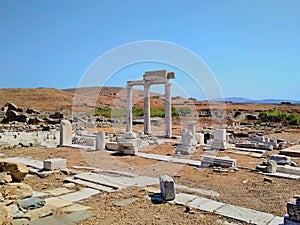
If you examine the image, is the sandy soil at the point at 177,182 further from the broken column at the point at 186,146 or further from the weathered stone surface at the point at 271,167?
the weathered stone surface at the point at 271,167

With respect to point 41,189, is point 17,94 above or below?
above

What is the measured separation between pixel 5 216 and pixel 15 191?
5.31 feet

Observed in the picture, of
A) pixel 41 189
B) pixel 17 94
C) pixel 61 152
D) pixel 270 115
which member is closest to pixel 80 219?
pixel 41 189

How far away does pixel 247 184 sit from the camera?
8695 millimetres

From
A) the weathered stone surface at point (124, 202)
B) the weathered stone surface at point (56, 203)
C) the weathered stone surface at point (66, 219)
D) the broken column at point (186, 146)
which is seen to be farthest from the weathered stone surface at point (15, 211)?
the broken column at point (186, 146)

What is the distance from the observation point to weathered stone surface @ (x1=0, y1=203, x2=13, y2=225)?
4859 millimetres

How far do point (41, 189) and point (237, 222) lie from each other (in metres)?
5.17

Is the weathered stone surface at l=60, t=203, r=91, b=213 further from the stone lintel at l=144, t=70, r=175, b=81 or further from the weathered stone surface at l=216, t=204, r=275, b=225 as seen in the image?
the stone lintel at l=144, t=70, r=175, b=81

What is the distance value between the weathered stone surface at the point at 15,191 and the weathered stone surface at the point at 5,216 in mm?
1290

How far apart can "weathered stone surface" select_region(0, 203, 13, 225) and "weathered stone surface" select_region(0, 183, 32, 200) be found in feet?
4.23

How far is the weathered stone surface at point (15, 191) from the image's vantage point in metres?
6.32

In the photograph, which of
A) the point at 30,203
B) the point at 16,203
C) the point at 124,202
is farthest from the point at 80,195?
the point at 16,203

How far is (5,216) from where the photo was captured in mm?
4949

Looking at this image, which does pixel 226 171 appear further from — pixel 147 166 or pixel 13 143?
pixel 13 143
